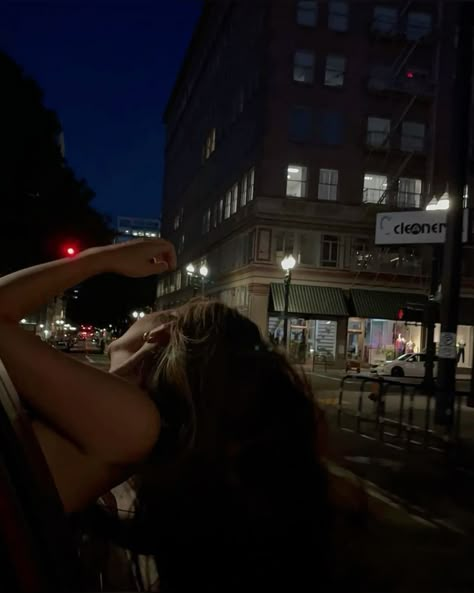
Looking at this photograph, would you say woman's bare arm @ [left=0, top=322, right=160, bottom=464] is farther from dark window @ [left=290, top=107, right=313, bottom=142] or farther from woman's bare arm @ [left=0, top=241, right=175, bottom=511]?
dark window @ [left=290, top=107, right=313, bottom=142]

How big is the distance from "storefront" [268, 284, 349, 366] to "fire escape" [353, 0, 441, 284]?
2195 millimetres

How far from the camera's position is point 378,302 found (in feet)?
110

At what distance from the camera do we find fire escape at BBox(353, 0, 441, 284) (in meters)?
33.3

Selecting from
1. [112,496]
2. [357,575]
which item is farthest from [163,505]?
[357,575]

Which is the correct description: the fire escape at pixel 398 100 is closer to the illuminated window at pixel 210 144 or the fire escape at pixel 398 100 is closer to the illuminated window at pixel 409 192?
the illuminated window at pixel 409 192

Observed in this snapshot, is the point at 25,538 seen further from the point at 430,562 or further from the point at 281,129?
the point at 281,129

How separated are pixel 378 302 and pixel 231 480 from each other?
3310 cm

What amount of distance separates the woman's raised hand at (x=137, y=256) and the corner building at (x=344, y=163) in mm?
30795

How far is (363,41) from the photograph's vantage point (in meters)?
33.6

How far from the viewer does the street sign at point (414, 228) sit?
12.8 metres

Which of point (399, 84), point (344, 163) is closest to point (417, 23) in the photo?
point (399, 84)

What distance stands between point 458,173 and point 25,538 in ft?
40.8

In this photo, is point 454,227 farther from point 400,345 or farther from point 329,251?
point 400,345

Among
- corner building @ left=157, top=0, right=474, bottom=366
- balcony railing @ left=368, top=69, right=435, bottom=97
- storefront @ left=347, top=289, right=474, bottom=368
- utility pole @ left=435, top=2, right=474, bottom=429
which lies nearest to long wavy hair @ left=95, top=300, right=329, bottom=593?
utility pole @ left=435, top=2, right=474, bottom=429
